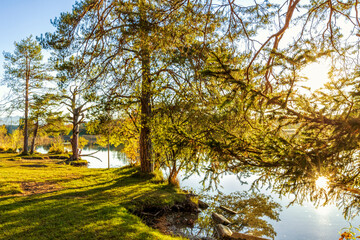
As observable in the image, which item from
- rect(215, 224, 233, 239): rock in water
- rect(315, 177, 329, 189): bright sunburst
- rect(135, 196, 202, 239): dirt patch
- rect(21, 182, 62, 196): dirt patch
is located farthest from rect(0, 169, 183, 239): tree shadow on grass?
rect(315, 177, 329, 189): bright sunburst

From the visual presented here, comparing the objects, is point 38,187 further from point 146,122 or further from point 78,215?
point 146,122

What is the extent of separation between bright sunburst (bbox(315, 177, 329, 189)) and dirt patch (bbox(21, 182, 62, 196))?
737cm

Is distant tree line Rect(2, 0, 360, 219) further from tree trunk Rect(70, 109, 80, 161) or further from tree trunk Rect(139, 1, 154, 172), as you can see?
tree trunk Rect(70, 109, 80, 161)

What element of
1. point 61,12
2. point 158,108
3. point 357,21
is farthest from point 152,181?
point 357,21

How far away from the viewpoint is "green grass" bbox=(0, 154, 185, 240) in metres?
4.32

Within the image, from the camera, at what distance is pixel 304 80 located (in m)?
2.34

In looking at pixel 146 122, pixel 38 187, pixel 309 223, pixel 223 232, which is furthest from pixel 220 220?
pixel 38 187

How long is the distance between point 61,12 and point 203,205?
24.2 feet

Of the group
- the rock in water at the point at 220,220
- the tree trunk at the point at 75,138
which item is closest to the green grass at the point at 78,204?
the rock in water at the point at 220,220

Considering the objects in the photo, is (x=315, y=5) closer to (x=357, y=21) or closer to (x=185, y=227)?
(x=357, y=21)

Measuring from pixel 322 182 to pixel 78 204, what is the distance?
220 inches

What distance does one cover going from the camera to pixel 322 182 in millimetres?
2600

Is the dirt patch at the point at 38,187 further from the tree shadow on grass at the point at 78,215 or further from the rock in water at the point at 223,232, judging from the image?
the rock in water at the point at 223,232

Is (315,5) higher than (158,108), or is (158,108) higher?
(315,5)
